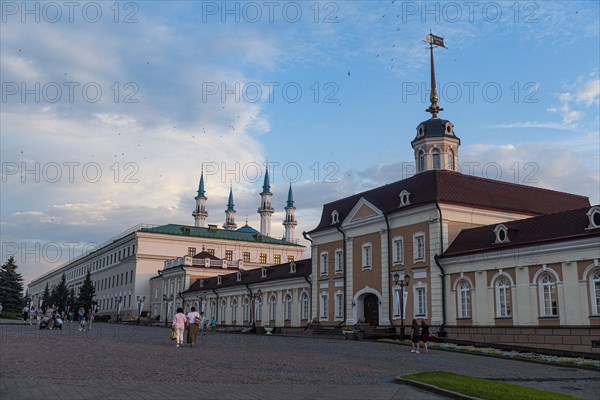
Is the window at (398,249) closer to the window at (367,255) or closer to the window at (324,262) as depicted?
the window at (367,255)

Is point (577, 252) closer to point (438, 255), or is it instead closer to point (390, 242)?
point (438, 255)

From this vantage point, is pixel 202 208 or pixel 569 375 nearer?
pixel 569 375

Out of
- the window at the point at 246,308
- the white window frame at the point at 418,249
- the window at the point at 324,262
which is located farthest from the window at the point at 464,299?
the window at the point at 246,308

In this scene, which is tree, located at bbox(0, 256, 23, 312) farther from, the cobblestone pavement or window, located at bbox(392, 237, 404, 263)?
the cobblestone pavement

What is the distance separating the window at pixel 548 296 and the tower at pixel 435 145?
48.8 ft

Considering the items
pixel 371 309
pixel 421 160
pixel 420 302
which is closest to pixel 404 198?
pixel 421 160

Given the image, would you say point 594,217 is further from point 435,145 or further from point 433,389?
point 433,389

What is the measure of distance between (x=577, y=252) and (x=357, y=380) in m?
17.4

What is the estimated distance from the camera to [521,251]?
30.9 meters

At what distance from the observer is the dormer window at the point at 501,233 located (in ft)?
105

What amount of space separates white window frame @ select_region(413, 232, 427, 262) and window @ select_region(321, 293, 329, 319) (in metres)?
9.84

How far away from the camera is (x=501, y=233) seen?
32531 millimetres

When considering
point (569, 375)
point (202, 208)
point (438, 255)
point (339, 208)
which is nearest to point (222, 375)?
point (569, 375)

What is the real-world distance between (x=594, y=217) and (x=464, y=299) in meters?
8.90
